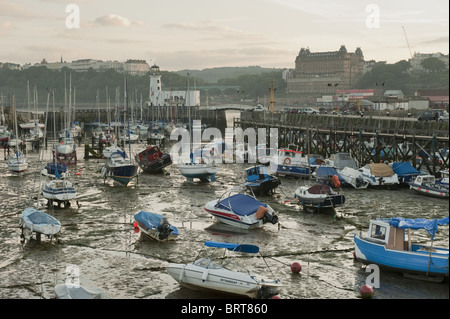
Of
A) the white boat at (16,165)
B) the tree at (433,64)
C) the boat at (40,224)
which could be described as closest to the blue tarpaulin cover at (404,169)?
the boat at (40,224)

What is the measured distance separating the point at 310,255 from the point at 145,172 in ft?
93.7

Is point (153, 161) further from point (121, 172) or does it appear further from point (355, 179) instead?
point (355, 179)

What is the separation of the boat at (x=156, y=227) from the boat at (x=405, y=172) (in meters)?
21.1

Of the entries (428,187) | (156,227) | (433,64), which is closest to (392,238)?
(156,227)

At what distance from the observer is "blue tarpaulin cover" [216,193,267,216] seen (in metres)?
28.5

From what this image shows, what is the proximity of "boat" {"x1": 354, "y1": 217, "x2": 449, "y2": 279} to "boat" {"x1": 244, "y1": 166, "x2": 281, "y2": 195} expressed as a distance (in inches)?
598

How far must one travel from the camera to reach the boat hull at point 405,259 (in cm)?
2017

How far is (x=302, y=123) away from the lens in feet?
209

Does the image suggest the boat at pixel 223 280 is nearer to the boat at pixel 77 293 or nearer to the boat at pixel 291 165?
the boat at pixel 77 293

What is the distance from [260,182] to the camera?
37250 mm

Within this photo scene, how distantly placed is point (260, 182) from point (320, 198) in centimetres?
656

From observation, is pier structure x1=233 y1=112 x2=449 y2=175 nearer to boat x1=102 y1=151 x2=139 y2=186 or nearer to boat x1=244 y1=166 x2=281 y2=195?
boat x1=244 y1=166 x2=281 y2=195
